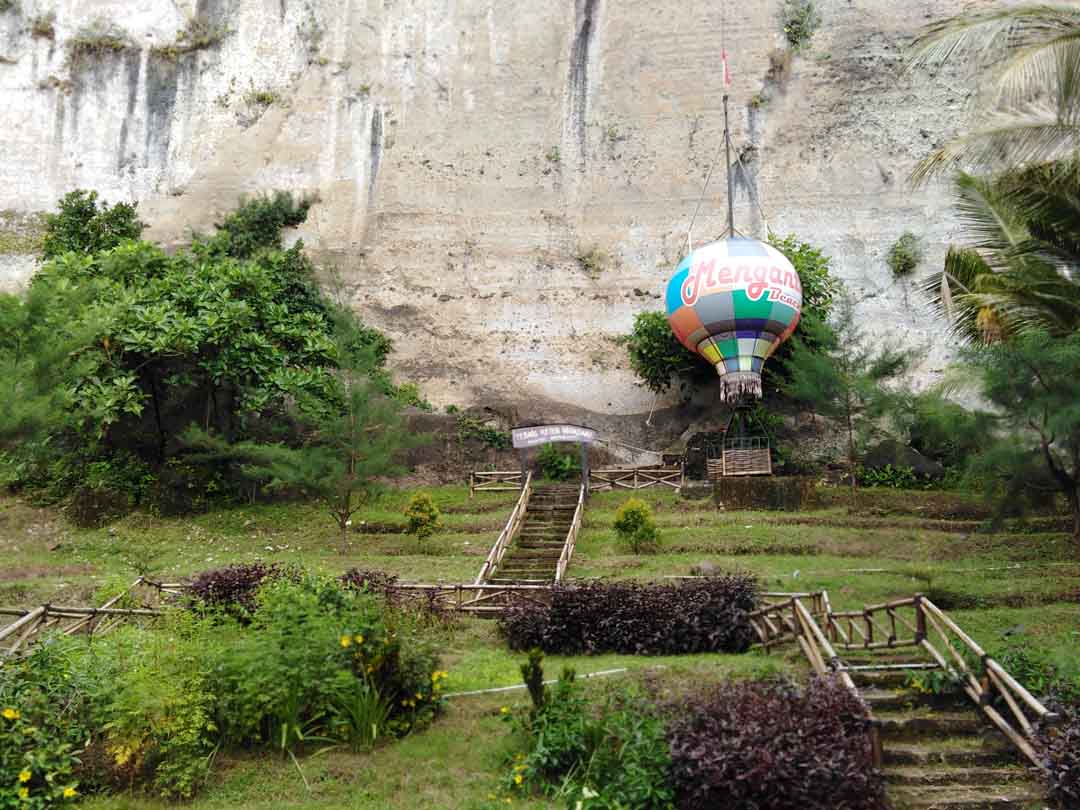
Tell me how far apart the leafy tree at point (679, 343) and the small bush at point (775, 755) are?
17.6 metres

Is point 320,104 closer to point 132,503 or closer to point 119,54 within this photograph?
point 119,54

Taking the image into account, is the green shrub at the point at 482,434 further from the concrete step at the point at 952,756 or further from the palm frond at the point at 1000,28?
the concrete step at the point at 952,756

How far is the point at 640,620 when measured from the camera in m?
12.7

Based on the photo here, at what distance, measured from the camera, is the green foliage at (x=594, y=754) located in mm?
8234

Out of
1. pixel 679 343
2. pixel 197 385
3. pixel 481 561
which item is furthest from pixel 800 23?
pixel 481 561

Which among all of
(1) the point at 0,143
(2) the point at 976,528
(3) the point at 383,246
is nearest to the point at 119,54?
(1) the point at 0,143

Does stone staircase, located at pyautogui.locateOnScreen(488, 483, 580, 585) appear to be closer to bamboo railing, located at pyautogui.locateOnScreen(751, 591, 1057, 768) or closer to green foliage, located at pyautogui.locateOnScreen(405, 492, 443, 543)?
green foliage, located at pyautogui.locateOnScreen(405, 492, 443, 543)

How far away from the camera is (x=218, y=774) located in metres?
9.18

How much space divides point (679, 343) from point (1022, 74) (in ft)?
50.1

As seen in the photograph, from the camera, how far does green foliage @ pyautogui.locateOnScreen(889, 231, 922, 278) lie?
30344 mm

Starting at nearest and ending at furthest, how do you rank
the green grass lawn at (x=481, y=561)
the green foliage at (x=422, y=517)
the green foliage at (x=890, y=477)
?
1. the green grass lawn at (x=481, y=561)
2. the green foliage at (x=422, y=517)
3. the green foliage at (x=890, y=477)

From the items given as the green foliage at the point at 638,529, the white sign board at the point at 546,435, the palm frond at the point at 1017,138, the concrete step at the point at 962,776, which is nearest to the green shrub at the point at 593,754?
the concrete step at the point at 962,776

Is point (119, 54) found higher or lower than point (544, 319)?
higher

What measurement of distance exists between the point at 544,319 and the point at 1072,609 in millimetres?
19191
